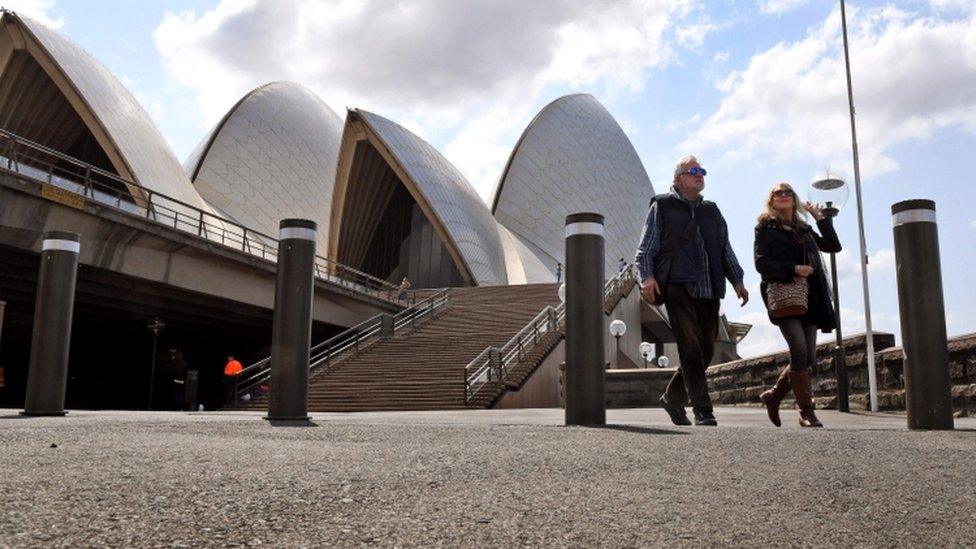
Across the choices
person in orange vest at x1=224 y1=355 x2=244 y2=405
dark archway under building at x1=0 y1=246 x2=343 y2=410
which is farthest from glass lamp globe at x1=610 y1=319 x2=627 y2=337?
person in orange vest at x1=224 y1=355 x2=244 y2=405

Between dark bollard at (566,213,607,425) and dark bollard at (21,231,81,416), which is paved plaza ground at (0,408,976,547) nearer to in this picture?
dark bollard at (566,213,607,425)

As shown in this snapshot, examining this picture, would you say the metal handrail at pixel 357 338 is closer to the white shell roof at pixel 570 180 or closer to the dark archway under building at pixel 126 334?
the dark archway under building at pixel 126 334

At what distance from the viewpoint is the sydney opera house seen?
1816cm

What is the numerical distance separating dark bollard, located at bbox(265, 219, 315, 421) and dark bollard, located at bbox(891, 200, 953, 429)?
349cm

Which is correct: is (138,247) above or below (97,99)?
below

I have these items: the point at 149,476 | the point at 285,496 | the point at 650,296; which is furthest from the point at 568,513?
the point at 650,296

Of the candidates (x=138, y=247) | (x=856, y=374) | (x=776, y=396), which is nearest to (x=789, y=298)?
(x=776, y=396)

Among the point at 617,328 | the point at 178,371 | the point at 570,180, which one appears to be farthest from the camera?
the point at 570,180

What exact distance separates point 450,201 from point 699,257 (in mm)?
33966

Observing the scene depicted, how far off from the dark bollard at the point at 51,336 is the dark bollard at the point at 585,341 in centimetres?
429

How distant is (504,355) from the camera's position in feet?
56.0

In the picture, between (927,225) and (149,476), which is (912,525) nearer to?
(149,476)

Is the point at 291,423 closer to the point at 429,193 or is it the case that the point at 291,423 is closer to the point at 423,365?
the point at 423,365

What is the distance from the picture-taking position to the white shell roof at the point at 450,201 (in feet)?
122
